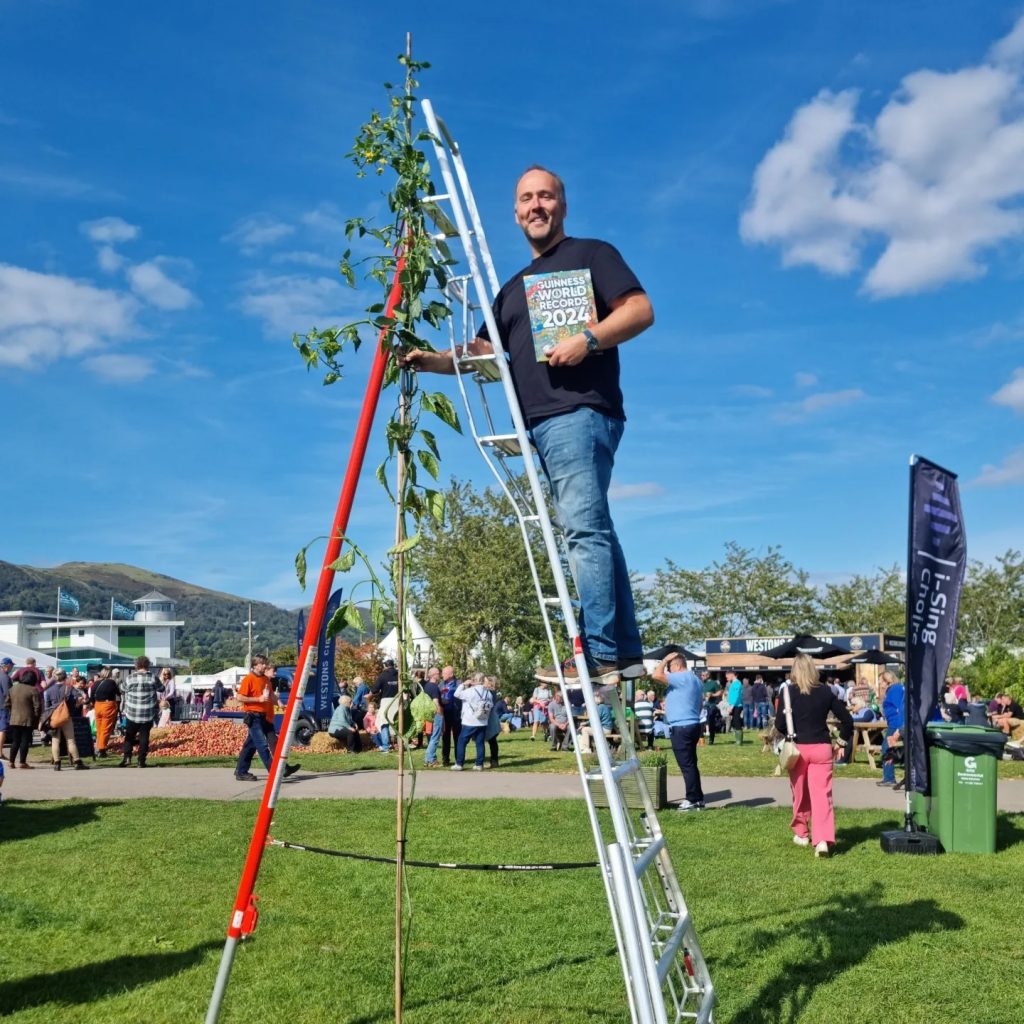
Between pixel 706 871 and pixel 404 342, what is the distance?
589cm

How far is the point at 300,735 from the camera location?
22.3 m

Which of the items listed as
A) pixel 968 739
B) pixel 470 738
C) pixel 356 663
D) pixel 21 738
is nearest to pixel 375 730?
pixel 470 738

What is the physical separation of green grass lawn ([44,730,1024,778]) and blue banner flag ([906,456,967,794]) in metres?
7.54

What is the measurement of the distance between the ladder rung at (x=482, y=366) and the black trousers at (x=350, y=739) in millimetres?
20865

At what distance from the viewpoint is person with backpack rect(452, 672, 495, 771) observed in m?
18.2

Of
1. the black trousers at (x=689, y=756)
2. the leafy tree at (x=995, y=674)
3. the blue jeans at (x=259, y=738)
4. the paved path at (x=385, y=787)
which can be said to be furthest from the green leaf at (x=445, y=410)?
the leafy tree at (x=995, y=674)

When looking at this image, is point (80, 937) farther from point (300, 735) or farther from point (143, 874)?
point (300, 735)

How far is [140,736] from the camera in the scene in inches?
763

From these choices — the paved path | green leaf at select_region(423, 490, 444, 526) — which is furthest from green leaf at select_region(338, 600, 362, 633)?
the paved path

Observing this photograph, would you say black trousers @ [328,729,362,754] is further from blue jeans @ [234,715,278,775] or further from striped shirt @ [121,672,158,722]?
blue jeans @ [234,715,278,775]

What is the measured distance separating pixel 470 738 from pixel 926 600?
10.5m

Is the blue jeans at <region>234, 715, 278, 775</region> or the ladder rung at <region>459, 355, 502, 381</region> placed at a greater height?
the ladder rung at <region>459, 355, 502, 381</region>

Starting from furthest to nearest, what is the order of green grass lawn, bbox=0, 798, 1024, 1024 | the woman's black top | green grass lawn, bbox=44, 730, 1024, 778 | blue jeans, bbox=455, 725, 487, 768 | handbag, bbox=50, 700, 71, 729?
handbag, bbox=50, 700, 71, 729 → blue jeans, bbox=455, 725, 487, 768 → green grass lawn, bbox=44, 730, 1024, 778 → the woman's black top → green grass lawn, bbox=0, 798, 1024, 1024

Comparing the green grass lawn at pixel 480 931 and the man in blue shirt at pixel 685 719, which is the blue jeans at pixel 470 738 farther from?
the green grass lawn at pixel 480 931
